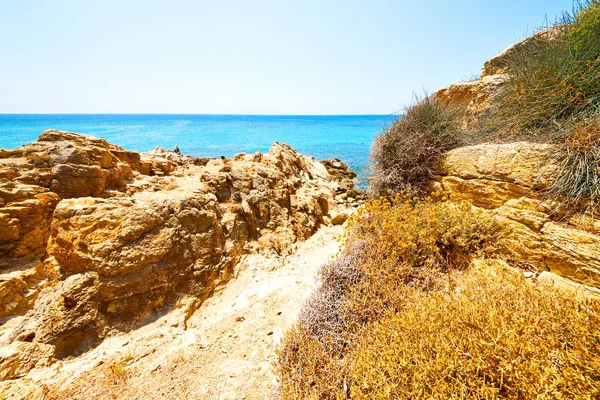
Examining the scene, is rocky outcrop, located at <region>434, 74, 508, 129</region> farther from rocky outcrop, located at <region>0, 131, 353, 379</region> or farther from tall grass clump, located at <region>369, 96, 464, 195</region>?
rocky outcrop, located at <region>0, 131, 353, 379</region>

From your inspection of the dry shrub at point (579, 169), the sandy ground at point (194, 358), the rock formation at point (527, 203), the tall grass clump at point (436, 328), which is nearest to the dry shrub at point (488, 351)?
the tall grass clump at point (436, 328)

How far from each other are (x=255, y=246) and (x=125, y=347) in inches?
124

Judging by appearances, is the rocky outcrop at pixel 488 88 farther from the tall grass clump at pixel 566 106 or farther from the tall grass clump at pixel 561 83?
the tall grass clump at pixel 561 83

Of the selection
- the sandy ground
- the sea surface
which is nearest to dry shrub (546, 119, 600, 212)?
the sea surface

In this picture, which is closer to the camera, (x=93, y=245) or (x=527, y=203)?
(x=527, y=203)

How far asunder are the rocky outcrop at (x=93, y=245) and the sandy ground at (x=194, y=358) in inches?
11.5

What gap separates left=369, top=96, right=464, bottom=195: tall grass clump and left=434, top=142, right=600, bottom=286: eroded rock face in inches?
23.4

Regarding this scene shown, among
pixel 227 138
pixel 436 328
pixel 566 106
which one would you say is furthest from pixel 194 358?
pixel 227 138

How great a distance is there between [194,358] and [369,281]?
264cm

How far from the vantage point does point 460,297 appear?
2564 millimetres

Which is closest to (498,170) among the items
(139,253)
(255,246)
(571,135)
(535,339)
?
(571,135)

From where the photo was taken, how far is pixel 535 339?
1.85 metres

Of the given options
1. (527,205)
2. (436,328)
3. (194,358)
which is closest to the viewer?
(436,328)

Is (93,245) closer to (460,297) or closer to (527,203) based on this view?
(460,297)
